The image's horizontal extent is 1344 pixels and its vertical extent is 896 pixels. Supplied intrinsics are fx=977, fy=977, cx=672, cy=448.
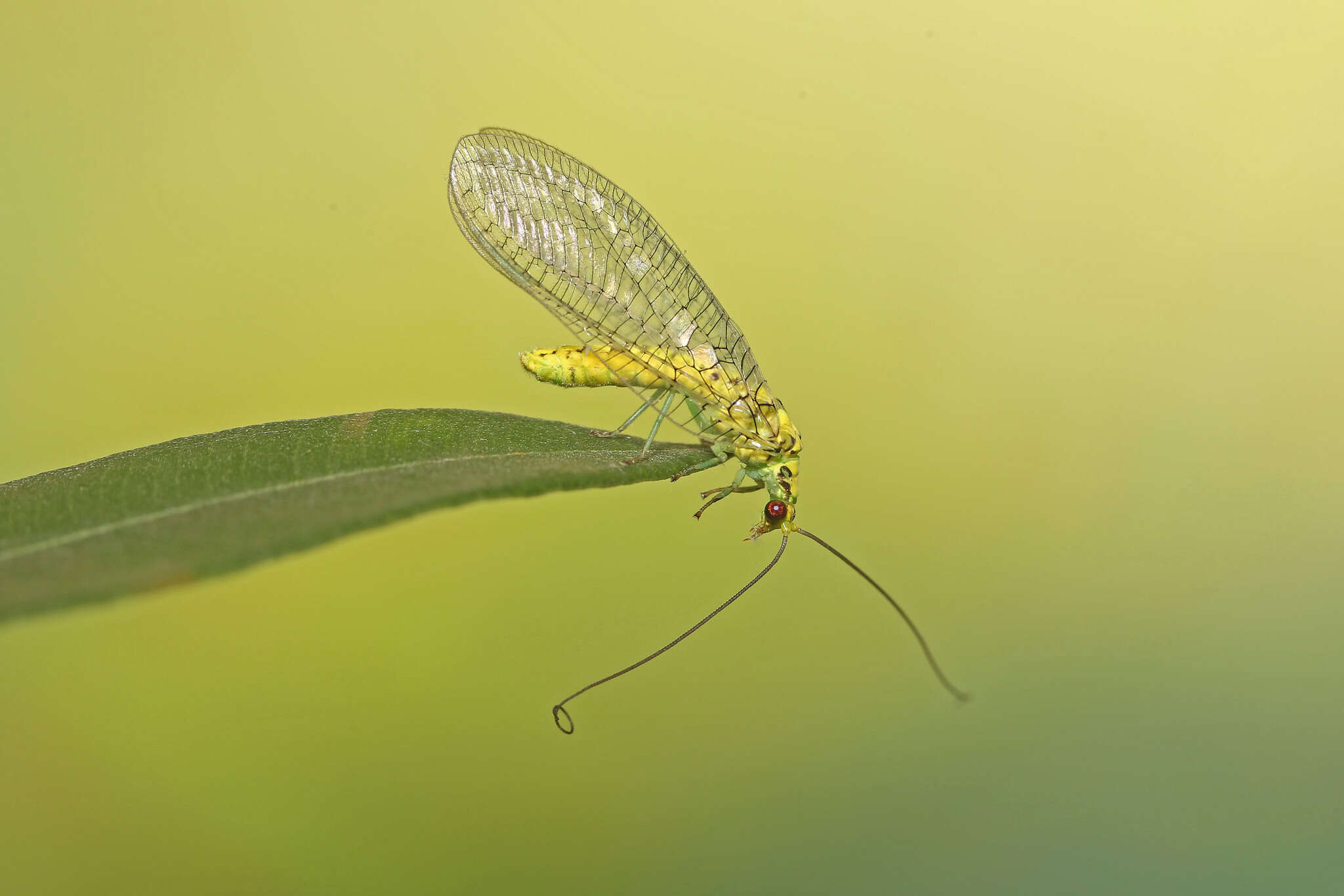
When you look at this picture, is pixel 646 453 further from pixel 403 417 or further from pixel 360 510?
pixel 360 510

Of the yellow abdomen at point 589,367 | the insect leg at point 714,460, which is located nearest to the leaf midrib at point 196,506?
the insect leg at point 714,460

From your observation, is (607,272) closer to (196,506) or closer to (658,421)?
(658,421)

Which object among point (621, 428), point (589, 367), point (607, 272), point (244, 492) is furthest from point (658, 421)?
point (244, 492)

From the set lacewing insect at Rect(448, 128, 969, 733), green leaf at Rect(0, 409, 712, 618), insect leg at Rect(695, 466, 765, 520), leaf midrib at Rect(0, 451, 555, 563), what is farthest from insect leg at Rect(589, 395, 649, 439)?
leaf midrib at Rect(0, 451, 555, 563)

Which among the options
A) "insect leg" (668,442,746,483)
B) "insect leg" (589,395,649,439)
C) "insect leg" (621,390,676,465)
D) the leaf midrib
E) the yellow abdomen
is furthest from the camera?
the yellow abdomen

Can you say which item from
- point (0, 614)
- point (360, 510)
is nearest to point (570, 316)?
point (360, 510)

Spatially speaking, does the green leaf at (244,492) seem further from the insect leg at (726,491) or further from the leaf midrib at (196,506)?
the insect leg at (726,491)

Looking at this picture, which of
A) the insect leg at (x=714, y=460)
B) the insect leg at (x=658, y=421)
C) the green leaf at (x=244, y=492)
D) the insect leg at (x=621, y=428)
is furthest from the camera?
the insect leg at (x=714, y=460)

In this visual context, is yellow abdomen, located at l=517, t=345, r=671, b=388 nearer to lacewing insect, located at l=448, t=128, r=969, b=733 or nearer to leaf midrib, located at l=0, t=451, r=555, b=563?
lacewing insect, located at l=448, t=128, r=969, b=733
